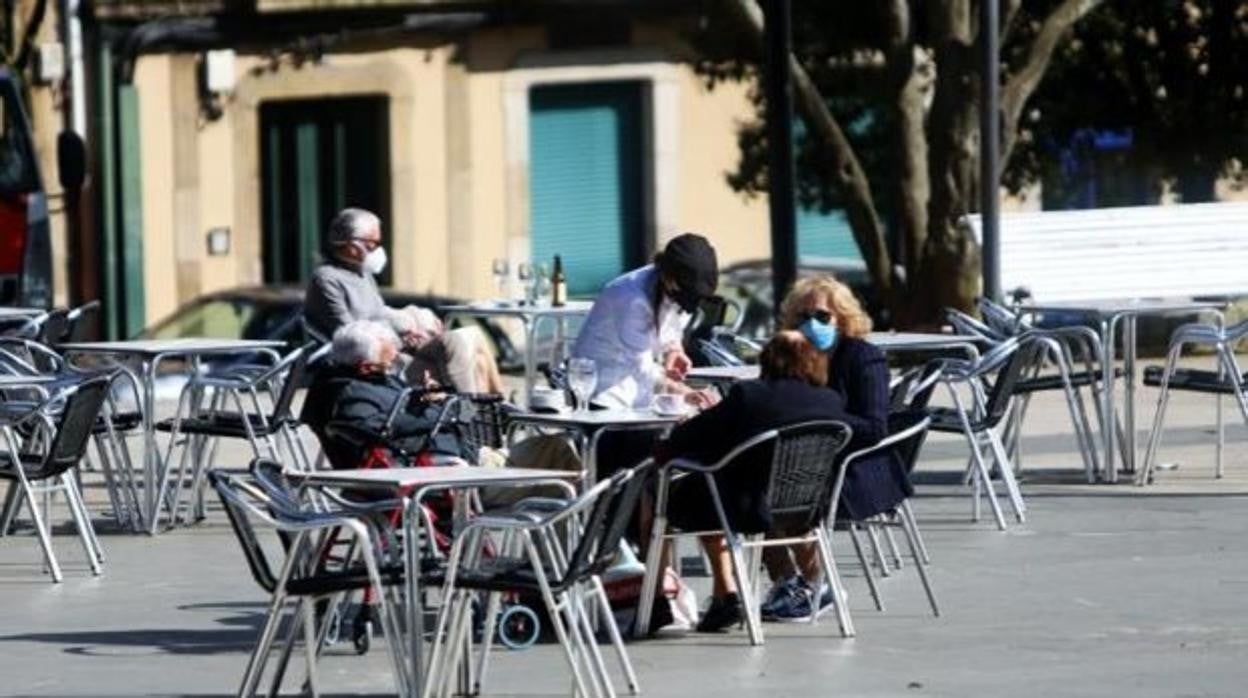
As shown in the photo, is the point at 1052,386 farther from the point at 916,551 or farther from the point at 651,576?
the point at 651,576

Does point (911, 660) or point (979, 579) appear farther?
point (979, 579)

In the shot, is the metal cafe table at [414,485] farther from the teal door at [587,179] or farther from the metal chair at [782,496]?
the teal door at [587,179]

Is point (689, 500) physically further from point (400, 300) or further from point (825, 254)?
point (825, 254)

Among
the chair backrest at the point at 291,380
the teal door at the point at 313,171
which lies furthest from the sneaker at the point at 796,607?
the teal door at the point at 313,171

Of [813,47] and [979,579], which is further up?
[813,47]

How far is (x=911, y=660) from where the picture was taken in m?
12.2

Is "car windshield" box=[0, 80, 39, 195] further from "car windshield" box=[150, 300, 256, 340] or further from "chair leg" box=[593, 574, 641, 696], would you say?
"chair leg" box=[593, 574, 641, 696]

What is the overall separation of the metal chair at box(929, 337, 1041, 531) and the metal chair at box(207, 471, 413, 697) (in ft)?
15.7

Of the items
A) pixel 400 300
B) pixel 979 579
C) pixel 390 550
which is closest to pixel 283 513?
pixel 390 550

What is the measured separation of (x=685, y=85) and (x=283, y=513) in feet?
90.0

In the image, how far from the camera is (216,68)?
35.8 m

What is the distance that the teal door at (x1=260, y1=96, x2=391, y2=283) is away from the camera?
3678 cm

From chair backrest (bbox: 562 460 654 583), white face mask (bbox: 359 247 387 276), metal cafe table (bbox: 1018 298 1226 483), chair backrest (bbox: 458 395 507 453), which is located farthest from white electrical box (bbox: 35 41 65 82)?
chair backrest (bbox: 562 460 654 583)

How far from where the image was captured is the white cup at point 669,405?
A: 43.3 feet
